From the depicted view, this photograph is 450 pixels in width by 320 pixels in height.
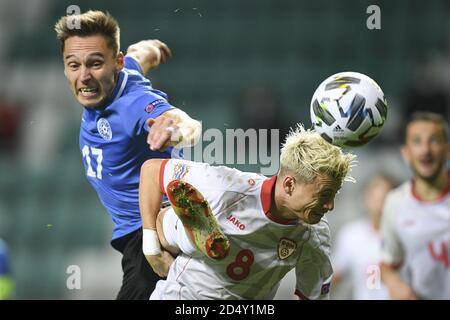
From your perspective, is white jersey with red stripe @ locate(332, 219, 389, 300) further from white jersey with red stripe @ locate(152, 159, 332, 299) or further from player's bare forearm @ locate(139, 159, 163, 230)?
player's bare forearm @ locate(139, 159, 163, 230)

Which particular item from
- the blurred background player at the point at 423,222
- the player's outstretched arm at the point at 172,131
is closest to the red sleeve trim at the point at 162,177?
the player's outstretched arm at the point at 172,131

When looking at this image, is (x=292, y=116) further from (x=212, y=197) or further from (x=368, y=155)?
(x=212, y=197)

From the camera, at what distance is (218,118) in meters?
10.2

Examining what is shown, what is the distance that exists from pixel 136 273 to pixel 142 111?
1001mm

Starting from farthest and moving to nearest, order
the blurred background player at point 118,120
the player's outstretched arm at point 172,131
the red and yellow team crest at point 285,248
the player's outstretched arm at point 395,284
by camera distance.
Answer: the player's outstretched arm at point 395,284, the blurred background player at point 118,120, the red and yellow team crest at point 285,248, the player's outstretched arm at point 172,131

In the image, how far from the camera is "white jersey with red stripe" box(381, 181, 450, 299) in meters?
7.34

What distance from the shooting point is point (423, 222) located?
24.5 feet

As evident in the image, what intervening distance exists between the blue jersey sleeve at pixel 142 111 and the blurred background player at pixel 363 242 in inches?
166

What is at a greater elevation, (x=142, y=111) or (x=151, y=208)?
(x=142, y=111)

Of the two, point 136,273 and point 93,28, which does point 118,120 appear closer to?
point 93,28

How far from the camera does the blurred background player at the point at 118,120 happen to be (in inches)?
192

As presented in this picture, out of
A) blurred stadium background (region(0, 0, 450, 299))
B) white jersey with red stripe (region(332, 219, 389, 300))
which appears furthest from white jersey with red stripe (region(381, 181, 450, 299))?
blurred stadium background (region(0, 0, 450, 299))

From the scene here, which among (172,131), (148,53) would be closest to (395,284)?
(148,53)

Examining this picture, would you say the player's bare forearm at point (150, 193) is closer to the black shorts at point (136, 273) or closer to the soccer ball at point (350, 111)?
the black shorts at point (136, 273)
